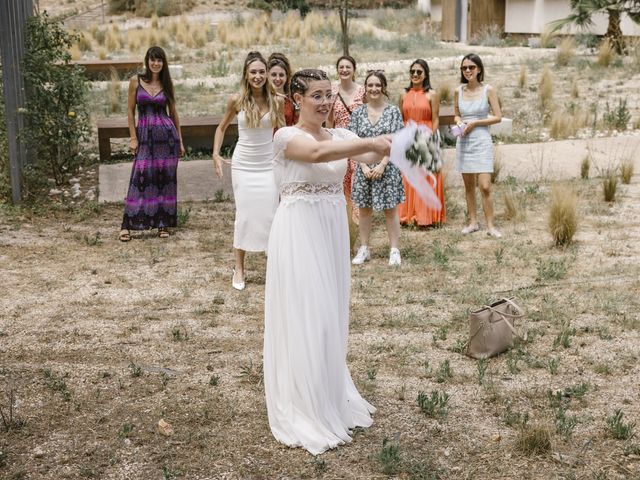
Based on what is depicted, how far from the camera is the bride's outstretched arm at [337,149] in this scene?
399 cm

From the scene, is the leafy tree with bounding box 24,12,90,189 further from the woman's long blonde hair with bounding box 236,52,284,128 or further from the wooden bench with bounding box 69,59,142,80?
the wooden bench with bounding box 69,59,142,80

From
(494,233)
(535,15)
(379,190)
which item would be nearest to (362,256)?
(379,190)

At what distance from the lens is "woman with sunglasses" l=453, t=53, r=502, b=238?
8.70 metres

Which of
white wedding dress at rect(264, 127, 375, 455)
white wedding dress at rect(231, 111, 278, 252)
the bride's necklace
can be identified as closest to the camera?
white wedding dress at rect(264, 127, 375, 455)

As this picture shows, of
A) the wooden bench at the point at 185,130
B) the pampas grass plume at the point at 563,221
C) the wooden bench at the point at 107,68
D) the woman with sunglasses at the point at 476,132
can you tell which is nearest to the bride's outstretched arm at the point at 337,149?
the pampas grass plume at the point at 563,221

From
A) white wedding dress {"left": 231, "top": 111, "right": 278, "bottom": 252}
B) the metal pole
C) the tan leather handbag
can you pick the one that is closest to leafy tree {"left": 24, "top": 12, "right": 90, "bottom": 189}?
the metal pole

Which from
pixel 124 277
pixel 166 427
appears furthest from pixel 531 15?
pixel 166 427

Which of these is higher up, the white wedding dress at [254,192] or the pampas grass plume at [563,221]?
the white wedding dress at [254,192]

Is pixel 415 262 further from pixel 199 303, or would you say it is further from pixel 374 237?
pixel 199 303

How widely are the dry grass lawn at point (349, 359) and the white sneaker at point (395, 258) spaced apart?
102 millimetres

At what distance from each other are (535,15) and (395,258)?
26.3 m

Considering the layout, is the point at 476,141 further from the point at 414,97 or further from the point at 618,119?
the point at 618,119

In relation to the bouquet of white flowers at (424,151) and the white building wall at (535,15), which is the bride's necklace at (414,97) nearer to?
the bouquet of white flowers at (424,151)

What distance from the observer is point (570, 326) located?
6.15m
